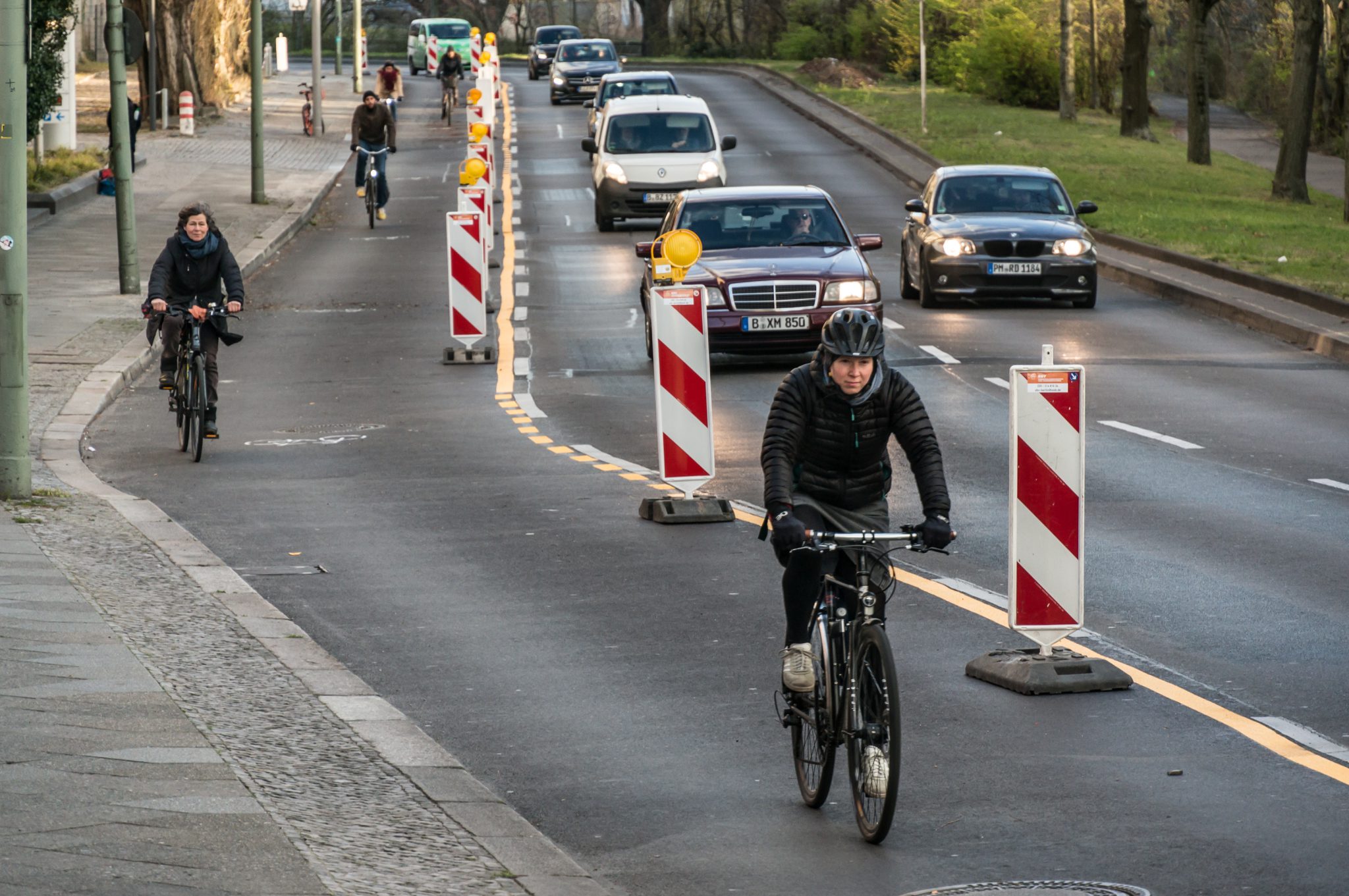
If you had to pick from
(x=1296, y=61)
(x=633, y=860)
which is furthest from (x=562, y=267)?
(x=633, y=860)

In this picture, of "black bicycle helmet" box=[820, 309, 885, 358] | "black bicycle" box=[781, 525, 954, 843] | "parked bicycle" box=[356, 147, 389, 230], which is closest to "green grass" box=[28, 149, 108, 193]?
"parked bicycle" box=[356, 147, 389, 230]

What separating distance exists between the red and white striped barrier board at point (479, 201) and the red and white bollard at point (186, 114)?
22895mm

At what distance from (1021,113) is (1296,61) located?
2048 cm

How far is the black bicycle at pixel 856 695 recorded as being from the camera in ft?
21.4

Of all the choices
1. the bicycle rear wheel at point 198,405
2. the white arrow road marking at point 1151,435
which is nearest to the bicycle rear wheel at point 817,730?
the white arrow road marking at point 1151,435

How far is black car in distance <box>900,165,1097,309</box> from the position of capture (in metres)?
25.3

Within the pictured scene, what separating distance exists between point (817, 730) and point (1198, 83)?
44.0 meters

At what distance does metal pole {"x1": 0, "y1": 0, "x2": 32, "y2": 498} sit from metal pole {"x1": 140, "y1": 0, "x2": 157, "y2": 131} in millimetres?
35584

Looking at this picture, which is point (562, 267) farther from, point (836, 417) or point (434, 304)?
point (836, 417)

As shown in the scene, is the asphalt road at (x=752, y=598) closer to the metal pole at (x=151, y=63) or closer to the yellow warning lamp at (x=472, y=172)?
the yellow warning lamp at (x=472, y=172)

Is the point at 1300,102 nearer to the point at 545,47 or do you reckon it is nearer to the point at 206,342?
the point at 206,342

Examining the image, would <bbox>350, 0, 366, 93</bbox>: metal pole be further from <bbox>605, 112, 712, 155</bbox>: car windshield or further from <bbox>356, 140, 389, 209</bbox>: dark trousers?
<bbox>605, 112, 712, 155</bbox>: car windshield

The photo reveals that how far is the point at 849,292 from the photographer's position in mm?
20500

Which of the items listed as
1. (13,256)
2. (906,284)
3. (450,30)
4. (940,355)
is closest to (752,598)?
(13,256)
